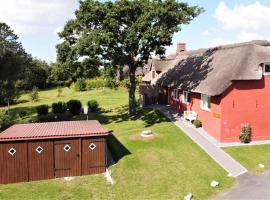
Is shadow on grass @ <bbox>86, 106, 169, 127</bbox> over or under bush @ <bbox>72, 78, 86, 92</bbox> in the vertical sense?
under

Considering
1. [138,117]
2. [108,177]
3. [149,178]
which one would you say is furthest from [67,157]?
[138,117]

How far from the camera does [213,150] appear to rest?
23.0 meters

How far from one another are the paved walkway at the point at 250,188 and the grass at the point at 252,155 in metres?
0.97

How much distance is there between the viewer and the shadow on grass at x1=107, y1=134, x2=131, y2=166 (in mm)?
21800

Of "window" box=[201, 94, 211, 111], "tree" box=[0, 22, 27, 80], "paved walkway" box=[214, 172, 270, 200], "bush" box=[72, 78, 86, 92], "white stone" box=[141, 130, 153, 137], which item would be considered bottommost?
"paved walkway" box=[214, 172, 270, 200]

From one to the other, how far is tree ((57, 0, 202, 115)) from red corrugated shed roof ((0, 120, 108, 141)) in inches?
322

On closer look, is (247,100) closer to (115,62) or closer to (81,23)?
(115,62)

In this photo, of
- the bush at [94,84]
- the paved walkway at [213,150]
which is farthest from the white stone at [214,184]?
the bush at [94,84]

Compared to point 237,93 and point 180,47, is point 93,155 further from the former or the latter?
point 180,47

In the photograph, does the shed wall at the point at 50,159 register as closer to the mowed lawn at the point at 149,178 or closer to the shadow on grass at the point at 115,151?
the mowed lawn at the point at 149,178

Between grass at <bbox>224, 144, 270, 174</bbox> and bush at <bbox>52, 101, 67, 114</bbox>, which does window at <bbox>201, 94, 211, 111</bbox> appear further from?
bush at <bbox>52, 101, 67, 114</bbox>

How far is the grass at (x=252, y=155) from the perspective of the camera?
20.5 m

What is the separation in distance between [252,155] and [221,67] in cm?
849

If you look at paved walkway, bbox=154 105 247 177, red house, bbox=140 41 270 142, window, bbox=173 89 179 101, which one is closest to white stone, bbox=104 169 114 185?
paved walkway, bbox=154 105 247 177
